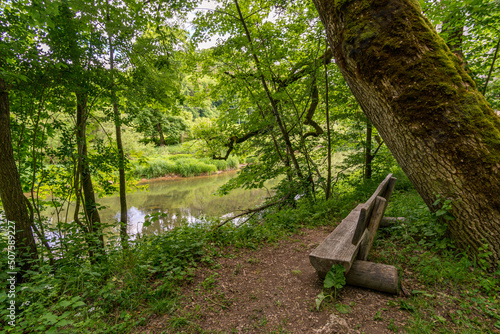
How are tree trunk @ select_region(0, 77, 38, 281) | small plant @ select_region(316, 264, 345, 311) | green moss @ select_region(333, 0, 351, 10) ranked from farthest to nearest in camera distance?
tree trunk @ select_region(0, 77, 38, 281), green moss @ select_region(333, 0, 351, 10), small plant @ select_region(316, 264, 345, 311)

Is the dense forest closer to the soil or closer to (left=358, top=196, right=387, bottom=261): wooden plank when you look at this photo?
the soil

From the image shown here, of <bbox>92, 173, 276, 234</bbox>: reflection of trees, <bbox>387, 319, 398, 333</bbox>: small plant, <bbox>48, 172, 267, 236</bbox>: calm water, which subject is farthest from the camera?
<bbox>92, 173, 276, 234</bbox>: reflection of trees

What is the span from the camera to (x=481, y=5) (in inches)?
106

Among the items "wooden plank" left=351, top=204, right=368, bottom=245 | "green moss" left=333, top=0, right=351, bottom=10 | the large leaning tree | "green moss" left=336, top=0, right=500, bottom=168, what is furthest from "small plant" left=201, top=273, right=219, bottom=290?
"green moss" left=333, top=0, right=351, bottom=10

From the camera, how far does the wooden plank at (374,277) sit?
190 cm

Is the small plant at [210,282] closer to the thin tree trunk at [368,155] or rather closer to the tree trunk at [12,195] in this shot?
the tree trunk at [12,195]

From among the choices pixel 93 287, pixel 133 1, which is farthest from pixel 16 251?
pixel 133 1

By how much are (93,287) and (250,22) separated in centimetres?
544

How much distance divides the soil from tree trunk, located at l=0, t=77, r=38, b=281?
6.49 ft

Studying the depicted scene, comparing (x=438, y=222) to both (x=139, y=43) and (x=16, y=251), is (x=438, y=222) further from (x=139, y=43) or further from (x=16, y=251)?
(x=139, y=43)

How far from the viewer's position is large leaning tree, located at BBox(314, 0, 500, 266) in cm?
185

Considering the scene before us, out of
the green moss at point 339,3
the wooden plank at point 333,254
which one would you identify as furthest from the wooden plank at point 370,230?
the green moss at point 339,3

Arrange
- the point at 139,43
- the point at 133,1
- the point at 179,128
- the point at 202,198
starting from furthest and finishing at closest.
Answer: the point at 179,128, the point at 202,198, the point at 139,43, the point at 133,1

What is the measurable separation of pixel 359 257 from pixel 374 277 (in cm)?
28
